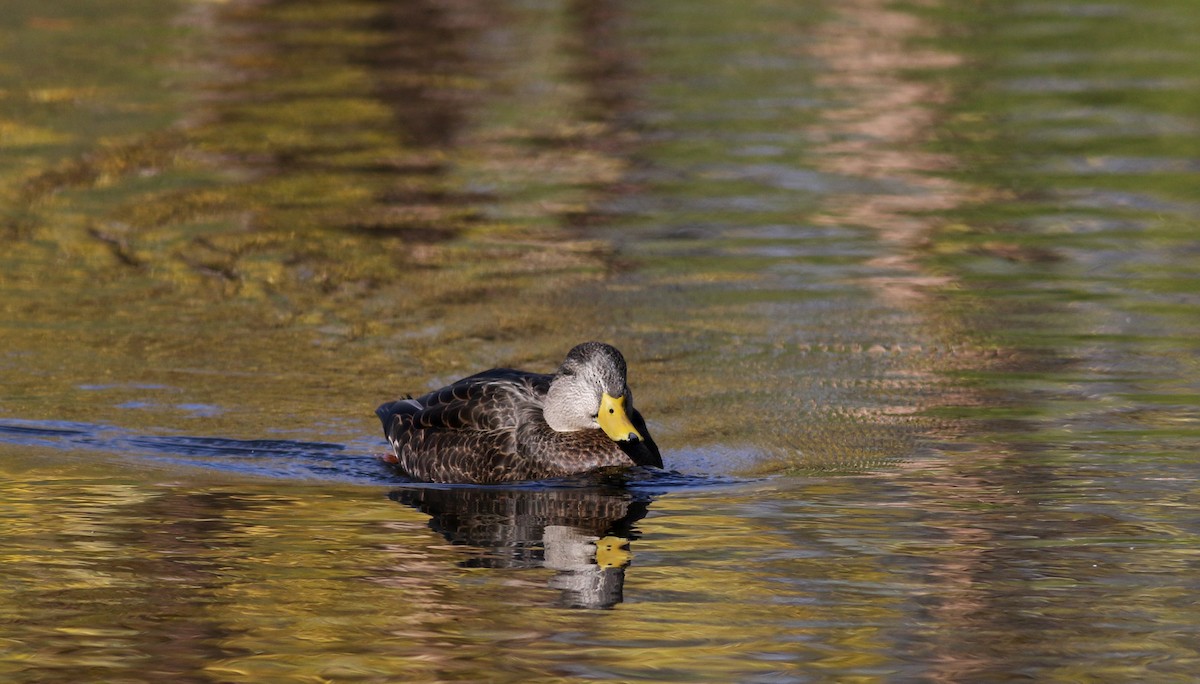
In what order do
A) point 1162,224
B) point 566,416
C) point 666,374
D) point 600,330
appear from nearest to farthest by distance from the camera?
1. point 566,416
2. point 666,374
3. point 600,330
4. point 1162,224

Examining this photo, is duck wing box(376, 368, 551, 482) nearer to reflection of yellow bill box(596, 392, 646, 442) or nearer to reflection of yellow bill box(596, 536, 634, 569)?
reflection of yellow bill box(596, 392, 646, 442)

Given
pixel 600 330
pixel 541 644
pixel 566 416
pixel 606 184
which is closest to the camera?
pixel 541 644

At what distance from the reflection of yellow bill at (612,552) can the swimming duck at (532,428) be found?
40.5 inches

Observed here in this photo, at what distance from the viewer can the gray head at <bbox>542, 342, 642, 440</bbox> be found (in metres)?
10.0

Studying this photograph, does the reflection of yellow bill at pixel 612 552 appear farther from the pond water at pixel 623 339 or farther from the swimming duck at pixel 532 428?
the swimming duck at pixel 532 428

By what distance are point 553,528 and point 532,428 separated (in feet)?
3.52

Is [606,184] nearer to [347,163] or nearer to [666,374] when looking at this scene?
[347,163]

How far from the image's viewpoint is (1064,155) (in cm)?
1802

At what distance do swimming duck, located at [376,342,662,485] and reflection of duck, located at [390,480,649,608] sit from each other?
160mm

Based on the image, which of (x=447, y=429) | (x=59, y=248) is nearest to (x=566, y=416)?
(x=447, y=429)

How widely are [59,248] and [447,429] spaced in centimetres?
577

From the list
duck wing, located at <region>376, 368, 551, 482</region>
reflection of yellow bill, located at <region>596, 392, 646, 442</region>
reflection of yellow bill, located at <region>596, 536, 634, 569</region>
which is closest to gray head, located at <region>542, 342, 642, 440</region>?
reflection of yellow bill, located at <region>596, 392, 646, 442</region>

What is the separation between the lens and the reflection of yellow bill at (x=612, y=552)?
8.56 meters

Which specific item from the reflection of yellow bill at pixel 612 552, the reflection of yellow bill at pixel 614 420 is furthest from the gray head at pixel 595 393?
the reflection of yellow bill at pixel 612 552
